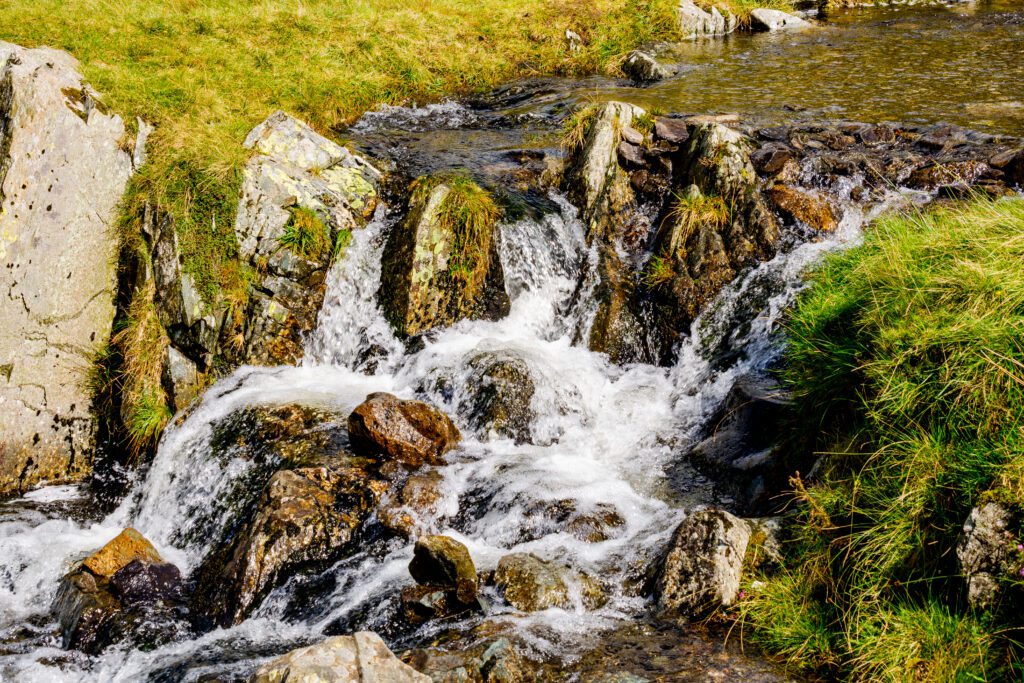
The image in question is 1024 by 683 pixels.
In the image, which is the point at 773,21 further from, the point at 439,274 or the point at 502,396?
the point at 502,396

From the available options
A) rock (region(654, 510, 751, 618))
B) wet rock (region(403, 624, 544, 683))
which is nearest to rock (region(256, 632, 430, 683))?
wet rock (region(403, 624, 544, 683))

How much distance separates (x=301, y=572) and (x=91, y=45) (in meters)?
12.0

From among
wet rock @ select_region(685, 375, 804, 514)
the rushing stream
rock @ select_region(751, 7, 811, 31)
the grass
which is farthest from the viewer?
rock @ select_region(751, 7, 811, 31)

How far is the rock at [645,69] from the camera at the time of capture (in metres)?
18.1

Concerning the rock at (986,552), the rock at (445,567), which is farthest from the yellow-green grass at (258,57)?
the rock at (986,552)

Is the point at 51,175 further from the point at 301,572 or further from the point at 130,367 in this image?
the point at 301,572

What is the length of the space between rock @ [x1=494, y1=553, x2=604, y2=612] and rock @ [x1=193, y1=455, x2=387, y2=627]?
2.03 m

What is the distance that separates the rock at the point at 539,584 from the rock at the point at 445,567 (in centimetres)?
28

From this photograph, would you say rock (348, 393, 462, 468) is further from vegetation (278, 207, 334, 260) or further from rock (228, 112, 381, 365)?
vegetation (278, 207, 334, 260)

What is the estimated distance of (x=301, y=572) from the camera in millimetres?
7180

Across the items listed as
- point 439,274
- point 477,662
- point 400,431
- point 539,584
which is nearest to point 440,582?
point 539,584

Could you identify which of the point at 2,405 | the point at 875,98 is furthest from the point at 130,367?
the point at 875,98

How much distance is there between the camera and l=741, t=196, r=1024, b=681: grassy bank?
458 centimetres

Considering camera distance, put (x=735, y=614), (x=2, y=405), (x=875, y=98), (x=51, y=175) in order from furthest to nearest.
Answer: (x=875, y=98), (x=51, y=175), (x=2, y=405), (x=735, y=614)
